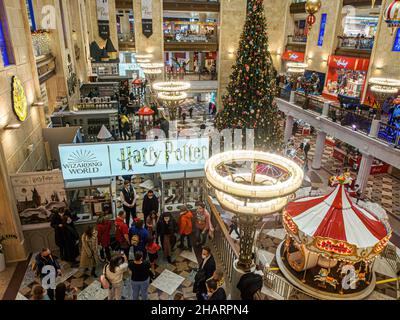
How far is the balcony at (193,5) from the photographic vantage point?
1925 cm

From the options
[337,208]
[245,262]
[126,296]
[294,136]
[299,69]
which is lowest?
[294,136]

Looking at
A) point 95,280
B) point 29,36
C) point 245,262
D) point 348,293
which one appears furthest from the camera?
point 29,36

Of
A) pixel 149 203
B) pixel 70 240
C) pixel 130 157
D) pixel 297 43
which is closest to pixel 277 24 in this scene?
pixel 297 43

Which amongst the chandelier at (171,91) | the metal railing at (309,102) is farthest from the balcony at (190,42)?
the chandelier at (171,91)

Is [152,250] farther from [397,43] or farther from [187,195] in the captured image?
[397,43]

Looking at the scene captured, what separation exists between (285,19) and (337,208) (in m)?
17.9

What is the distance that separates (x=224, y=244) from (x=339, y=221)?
8.93 feet

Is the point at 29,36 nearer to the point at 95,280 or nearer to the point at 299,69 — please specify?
the point at 95,280

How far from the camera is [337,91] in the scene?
58.1ft

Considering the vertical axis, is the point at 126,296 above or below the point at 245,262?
below

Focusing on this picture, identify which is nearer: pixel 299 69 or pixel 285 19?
pixel 299 69

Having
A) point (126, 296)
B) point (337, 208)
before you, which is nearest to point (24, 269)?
point (126, 296)

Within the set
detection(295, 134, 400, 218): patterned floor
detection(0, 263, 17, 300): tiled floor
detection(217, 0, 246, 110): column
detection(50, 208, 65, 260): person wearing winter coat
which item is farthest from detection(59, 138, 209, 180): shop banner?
detection(217, 0, 246, 110): column

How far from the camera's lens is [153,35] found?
20.0 metres
